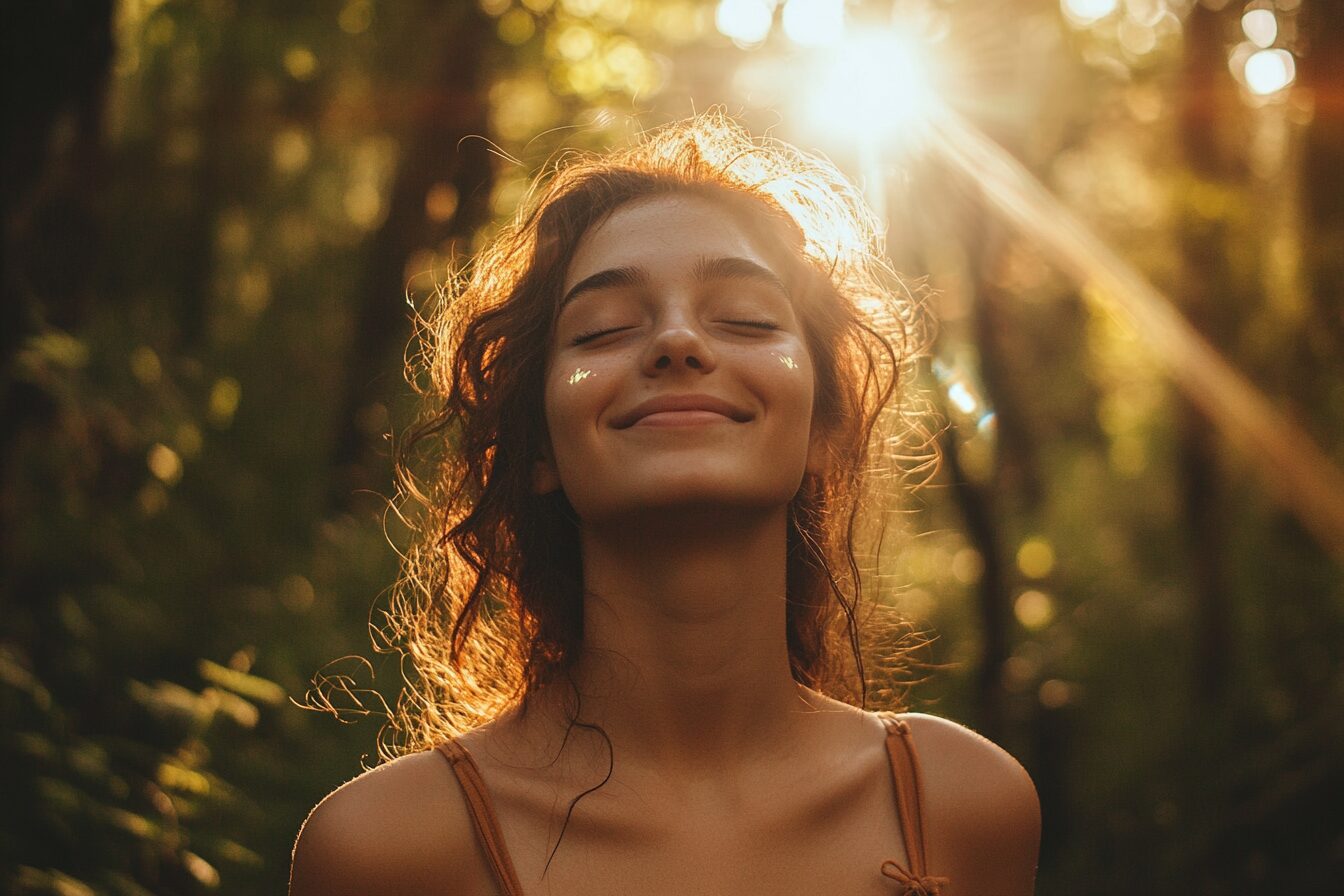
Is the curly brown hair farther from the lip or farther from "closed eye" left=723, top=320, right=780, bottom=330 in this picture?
the lip

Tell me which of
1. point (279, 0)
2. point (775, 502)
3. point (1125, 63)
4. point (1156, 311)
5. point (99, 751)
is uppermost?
point (1125, 63)

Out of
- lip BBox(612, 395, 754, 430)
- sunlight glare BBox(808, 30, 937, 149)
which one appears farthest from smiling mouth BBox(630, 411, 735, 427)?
sunlight glare BBox(808, 30, 937, 149)

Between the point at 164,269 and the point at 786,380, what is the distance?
1070 cm

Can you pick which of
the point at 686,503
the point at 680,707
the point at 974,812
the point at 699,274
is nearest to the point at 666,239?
the point at 699,274

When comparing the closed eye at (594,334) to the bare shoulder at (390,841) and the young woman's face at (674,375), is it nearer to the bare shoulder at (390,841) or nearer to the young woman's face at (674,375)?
the young woman's face at (674,375)

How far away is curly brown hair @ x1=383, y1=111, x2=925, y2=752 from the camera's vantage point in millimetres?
2531

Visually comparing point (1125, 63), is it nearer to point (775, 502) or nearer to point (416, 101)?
point (416, 101)

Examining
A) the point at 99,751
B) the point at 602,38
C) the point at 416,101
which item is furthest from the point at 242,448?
the point at 99,751

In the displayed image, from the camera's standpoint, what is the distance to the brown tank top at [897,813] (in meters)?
2.05

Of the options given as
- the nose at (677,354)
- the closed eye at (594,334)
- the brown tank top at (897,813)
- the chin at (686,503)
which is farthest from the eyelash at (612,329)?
the brown tank top at (897,813)

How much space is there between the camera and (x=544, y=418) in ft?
8.17

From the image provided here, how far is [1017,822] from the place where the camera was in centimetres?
238

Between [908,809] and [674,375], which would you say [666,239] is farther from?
[908,809]

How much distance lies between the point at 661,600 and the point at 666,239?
62 centimetres
